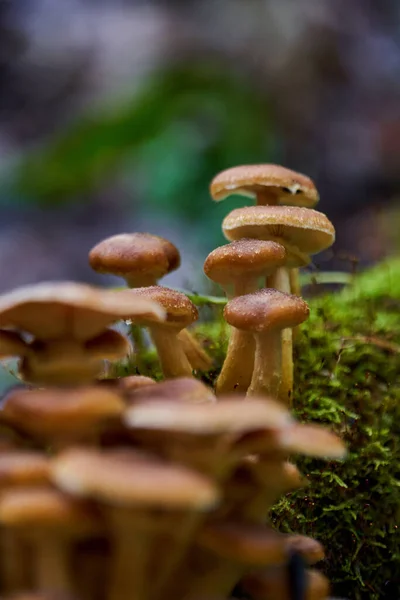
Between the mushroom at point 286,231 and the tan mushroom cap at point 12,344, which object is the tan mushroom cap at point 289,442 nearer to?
the tan mushroom cap at point 12,344

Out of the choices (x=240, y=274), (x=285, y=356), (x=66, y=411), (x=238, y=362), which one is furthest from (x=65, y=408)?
(x=285, y=356)

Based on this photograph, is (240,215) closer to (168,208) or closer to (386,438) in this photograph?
(386,438)

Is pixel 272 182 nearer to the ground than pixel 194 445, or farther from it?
farther from it

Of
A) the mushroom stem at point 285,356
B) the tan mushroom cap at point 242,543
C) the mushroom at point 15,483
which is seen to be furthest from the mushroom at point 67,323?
the mushroom stem at point 285,356

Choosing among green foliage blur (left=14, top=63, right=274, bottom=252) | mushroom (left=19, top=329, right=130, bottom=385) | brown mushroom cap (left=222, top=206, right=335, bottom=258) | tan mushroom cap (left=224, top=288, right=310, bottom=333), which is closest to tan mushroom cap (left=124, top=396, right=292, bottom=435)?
mushroom (left=19, top=329, right=130, bottom=385)

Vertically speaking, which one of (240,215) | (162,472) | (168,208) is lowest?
(162,472)

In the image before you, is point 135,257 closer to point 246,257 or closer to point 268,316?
point 246,257

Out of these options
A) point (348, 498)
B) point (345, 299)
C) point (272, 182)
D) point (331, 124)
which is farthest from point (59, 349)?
point (331, 124)

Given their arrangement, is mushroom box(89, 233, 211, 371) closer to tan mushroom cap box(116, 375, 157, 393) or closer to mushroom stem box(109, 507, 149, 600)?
tan mushroom cap box(116, 375, 157, 393)
